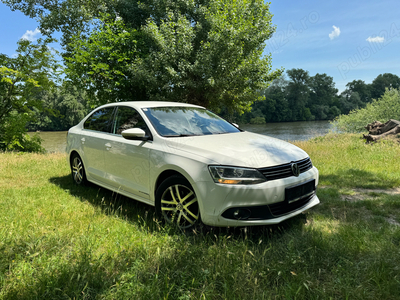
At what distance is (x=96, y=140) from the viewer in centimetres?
472

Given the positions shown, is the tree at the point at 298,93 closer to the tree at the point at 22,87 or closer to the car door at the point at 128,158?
the tree at the point at 22,87

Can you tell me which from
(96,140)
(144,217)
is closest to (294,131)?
(96,140)

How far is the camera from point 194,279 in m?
2.25

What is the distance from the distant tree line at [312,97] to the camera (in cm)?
7744

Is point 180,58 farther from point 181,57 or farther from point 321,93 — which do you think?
point 321,93

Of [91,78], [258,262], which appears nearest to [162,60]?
[91,78]

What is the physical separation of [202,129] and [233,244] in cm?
172

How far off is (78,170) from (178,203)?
319 centimetres

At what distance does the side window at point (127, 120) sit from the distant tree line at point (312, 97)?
72.5 meters

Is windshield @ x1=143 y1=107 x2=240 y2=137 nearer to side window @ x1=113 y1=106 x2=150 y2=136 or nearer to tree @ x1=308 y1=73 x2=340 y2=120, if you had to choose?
side window @ x1=113 y1=106 x2=150 y2=136

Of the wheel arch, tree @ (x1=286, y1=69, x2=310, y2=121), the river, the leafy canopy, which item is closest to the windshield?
the wheel arch

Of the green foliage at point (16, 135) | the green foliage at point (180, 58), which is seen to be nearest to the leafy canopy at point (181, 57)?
the green foliage at point (180, 58)

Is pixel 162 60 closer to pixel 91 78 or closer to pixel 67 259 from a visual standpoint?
pixel 91 78

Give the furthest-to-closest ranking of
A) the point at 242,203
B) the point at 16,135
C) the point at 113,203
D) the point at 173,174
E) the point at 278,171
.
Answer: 1. the point at 16,135
2. the point at 113,203
3. the point at 173,174
4. the point at 278,171
5. the point at 242,203
